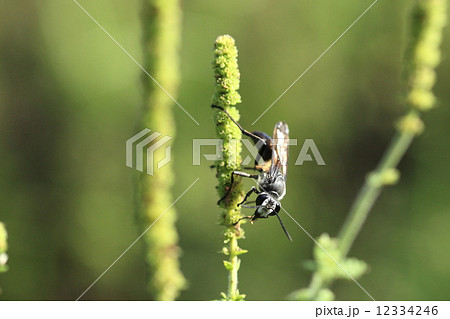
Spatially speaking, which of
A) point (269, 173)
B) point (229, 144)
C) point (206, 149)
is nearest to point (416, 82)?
point (269, 173)

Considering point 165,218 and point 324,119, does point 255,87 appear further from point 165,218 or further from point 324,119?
point 165,218

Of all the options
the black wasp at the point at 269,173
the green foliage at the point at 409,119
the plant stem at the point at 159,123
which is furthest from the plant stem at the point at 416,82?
the plant stem at the point at 159,123

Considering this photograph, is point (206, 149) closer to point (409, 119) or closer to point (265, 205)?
point (265, 205)

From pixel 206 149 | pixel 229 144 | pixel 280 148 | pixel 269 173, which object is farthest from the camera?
pixel 206 149

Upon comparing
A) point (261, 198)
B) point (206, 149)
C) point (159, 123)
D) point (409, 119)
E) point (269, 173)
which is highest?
point (206, 149)

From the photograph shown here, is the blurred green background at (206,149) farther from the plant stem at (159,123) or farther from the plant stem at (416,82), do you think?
the plant stem at (159,123)
